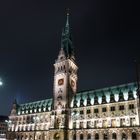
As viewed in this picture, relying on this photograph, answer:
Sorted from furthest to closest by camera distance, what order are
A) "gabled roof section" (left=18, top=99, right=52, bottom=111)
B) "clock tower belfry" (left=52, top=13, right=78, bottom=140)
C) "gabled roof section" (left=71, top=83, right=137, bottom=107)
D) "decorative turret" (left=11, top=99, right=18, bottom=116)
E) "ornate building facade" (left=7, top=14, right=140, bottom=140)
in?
"decorative turret" (left=11, top=99, right=18, bottom=116) → "gabled roof section" (left=18, top=99, right=52, bottom=111) → "clock tower belfry" (left=52, top=13, right=78, bottom=140) → "gabled roof section" (left=71, top=83, right=137, bottom=107) → "ornate building facade" (left=7, top=14, right=140, bottom=140)

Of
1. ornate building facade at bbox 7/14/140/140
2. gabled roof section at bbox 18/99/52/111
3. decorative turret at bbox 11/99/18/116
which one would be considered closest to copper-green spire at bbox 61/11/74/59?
ornate building facade at bbox 7/14/140/140

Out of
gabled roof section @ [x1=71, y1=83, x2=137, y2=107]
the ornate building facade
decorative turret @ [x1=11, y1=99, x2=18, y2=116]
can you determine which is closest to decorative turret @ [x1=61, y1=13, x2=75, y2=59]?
the ornate building facade

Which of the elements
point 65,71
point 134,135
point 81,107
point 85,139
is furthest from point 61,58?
point 134,135

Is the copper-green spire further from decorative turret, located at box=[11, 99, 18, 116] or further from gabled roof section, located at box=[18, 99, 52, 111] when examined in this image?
decorative turret, located at box=[11, 99, 18, 116]

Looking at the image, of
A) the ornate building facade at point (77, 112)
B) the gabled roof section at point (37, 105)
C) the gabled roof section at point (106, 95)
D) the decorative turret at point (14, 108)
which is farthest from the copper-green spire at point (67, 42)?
the decorative turret at point (14, 108)

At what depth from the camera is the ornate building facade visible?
82188mm

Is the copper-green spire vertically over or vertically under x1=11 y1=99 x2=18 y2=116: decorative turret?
over

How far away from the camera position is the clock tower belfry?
320 ft

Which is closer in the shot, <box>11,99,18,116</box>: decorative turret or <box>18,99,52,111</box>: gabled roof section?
<box>18,99,52,111</box>: gabled roof section

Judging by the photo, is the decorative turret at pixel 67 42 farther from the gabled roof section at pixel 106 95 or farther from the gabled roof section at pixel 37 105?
the gabled roof section at pixel 37 105

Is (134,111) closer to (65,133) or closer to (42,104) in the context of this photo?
(65,133)

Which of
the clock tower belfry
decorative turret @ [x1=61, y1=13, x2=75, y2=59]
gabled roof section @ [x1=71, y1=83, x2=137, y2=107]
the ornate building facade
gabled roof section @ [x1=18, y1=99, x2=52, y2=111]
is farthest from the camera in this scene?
gabled roof section @ [x1=18, y1=99, x2=52, y2=111]

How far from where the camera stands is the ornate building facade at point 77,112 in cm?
8219

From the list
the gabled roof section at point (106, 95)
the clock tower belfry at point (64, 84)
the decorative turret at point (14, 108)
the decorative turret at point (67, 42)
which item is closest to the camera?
the gabled roof section at point (106, 95)
